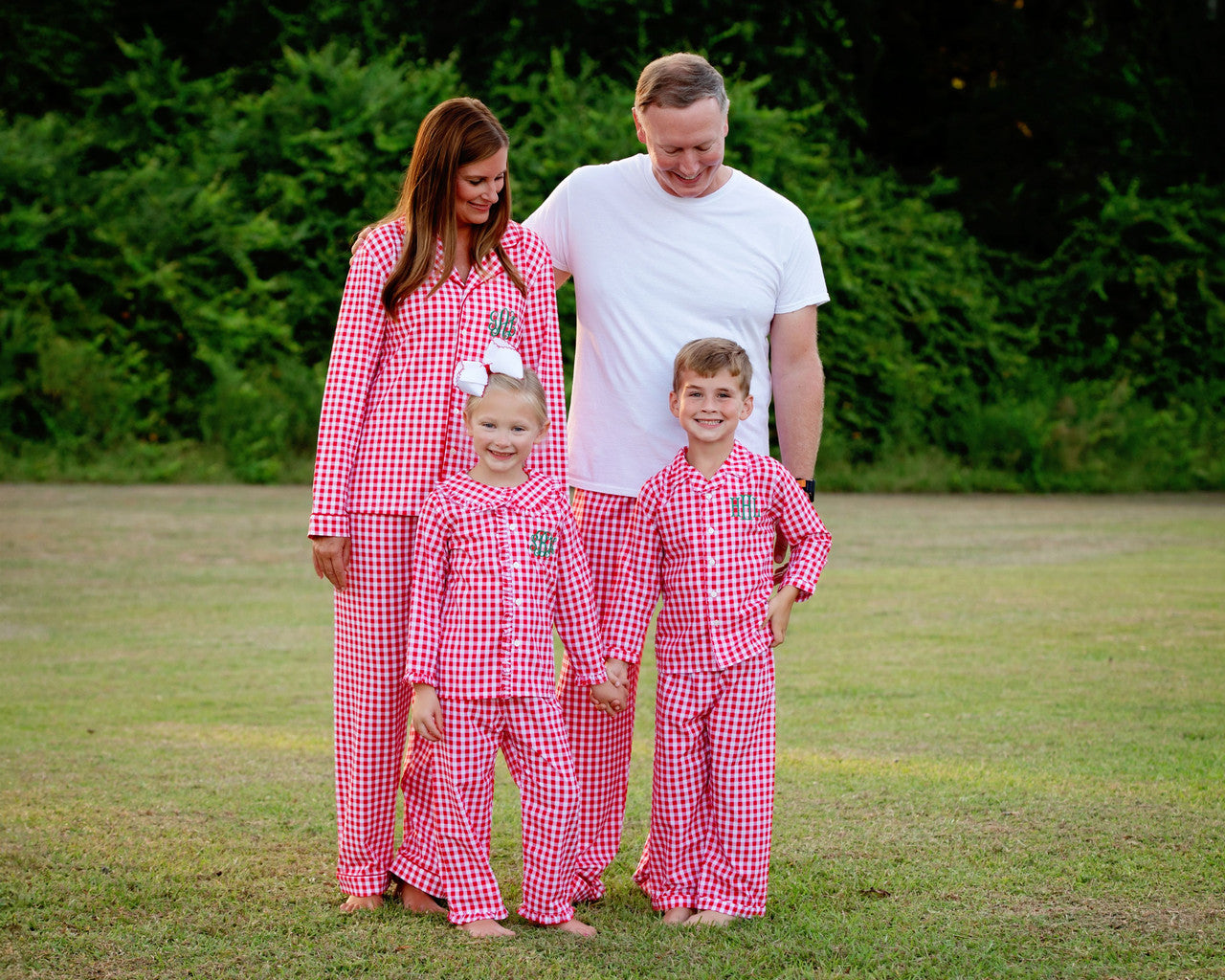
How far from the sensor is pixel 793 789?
16.1 ft

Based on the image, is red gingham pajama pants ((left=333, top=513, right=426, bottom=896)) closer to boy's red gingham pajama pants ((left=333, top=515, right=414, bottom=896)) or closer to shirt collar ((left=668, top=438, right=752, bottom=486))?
boy's red gingham pajama pants ((left=333, top=515, right=414, bottom=896))

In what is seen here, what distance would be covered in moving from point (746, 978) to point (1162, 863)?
1.47 m

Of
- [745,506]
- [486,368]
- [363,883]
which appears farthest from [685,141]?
[363,883]

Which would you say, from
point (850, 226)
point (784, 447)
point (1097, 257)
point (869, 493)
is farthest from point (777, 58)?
point (784, 447)

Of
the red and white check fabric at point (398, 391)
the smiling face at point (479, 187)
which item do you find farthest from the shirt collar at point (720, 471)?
the smiling face at point (479, 187)

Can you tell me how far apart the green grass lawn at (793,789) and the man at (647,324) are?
44 cm

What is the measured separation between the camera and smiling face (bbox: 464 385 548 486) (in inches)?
137

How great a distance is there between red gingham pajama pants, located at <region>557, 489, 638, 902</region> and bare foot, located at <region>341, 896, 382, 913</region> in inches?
20.5

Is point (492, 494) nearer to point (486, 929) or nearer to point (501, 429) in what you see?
point (501, 429)

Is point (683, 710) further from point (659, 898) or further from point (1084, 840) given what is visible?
point (1084, 840)

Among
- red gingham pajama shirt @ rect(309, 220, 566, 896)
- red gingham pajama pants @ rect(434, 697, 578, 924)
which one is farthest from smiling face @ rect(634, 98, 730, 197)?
red gingham pajama pants @ rect(434, 697, 578, 924)

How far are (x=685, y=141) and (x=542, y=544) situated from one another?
1061 mm

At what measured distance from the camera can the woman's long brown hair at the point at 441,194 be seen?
3.58 metres

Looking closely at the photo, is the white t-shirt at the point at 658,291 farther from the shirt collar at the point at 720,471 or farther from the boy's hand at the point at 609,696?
the boy's hand at the point at 609,696
